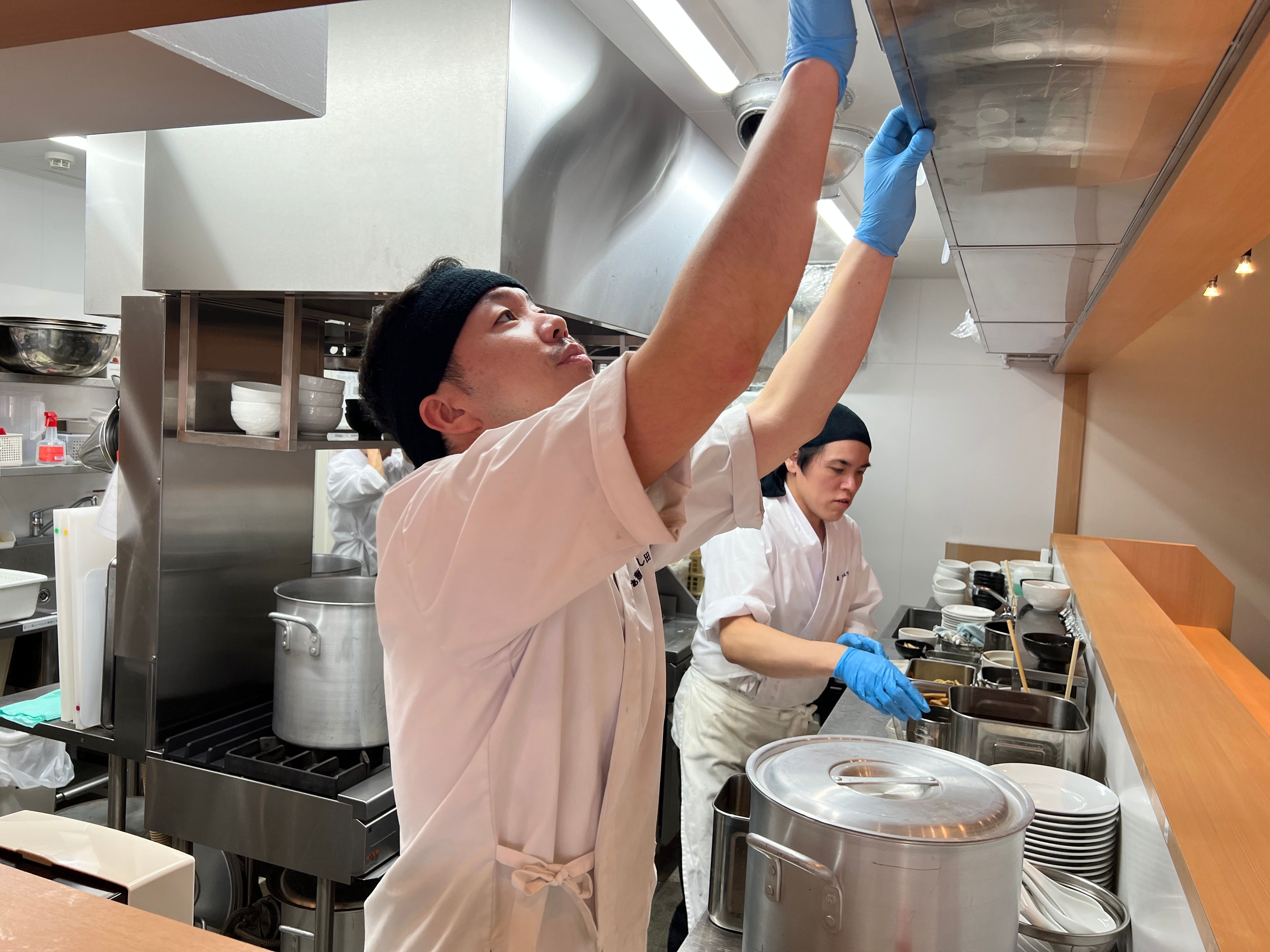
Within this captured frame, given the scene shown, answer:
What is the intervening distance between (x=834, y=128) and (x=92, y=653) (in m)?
2.43

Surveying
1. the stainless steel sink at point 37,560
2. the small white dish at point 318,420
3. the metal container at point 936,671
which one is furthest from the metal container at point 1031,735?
the stainless steel sink at point 37,560

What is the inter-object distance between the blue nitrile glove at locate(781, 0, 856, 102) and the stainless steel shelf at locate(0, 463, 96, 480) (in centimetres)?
409

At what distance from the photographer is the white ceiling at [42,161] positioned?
4301 mm

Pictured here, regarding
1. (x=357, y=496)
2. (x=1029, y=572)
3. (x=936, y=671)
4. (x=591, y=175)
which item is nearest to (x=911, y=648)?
(x=936, y=671)

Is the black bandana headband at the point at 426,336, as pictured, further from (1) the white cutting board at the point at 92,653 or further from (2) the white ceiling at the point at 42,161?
(2) the white ceiling at the point at 42,161

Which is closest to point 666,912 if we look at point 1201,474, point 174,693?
point 174,693

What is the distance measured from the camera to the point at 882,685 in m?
2.08

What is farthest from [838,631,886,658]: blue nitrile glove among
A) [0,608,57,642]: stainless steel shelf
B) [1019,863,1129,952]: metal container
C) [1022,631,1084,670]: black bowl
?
[0,608,57,642]: stainless steel shelf

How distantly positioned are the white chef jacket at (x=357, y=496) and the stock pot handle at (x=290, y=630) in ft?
7.42

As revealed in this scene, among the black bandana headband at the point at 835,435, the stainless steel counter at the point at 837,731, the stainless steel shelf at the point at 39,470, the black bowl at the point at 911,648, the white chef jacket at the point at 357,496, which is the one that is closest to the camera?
the stainless steel counter at the point at 837,731

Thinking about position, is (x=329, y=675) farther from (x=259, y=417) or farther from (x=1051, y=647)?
(x=1051, y=647)

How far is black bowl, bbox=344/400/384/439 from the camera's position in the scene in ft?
7.41

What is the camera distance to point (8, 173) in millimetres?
4945

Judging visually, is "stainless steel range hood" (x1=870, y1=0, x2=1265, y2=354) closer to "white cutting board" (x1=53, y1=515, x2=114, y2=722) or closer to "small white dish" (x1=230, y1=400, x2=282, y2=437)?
"small white dish" (x1=230, y1=400, x2=282, y2=437)
